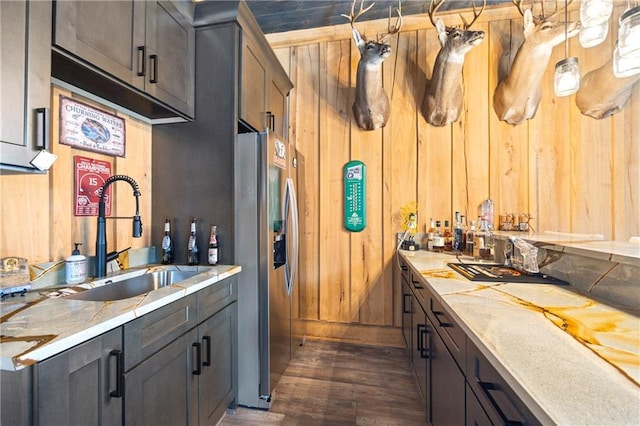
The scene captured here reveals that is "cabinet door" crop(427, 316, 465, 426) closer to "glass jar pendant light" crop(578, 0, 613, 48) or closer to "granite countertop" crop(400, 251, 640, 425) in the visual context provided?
"granite countertop" crop(400, 251, 640, 425)

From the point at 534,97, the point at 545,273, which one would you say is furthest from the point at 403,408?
the point at 534,97

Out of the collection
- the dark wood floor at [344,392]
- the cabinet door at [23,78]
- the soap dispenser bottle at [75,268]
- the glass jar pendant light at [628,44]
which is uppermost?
the glass jar pendant light at [628,44]

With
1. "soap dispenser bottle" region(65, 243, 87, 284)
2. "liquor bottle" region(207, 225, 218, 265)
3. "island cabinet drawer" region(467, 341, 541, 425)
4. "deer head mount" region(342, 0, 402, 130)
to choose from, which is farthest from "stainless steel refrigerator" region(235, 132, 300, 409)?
"island cabinet drawer" region(467, 341, 541, 425)

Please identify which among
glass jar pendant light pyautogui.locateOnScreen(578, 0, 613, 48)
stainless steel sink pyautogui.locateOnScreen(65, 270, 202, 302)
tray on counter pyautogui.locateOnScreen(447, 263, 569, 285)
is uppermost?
glass jar pendant light pyautogui.locateOnScreen(578, 0, 613, 48)

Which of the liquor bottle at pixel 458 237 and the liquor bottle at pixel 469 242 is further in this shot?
the liquor bottle at pixel 458 237

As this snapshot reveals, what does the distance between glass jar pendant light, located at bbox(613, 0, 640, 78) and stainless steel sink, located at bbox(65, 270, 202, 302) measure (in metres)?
2.46

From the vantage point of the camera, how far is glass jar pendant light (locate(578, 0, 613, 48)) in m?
1.35

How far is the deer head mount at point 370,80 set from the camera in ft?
7.15

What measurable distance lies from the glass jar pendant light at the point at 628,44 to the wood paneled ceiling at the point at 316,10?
61.6 inches

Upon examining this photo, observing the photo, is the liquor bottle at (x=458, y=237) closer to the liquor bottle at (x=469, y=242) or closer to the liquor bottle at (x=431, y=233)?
the liquor bottle at (x=469, y=242)

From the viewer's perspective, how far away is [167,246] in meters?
1.81

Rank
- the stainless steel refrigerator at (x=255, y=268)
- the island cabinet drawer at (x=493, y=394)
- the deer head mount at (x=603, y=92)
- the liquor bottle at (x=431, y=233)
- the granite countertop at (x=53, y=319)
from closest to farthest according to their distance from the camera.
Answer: the island cabinet drawer at (x=493, y=394)
the granite countertop at (x=53, y=319)
the stainless steel refrigerator at (x=255, y=268)
the deer head mount at (x=603, y=92)
the liquor bottle at (x=431, y=233)

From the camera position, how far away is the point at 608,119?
2.36 meters

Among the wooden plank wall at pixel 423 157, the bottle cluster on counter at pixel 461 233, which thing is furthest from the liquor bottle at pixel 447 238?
the wooden plank wall at pixel 423 157
